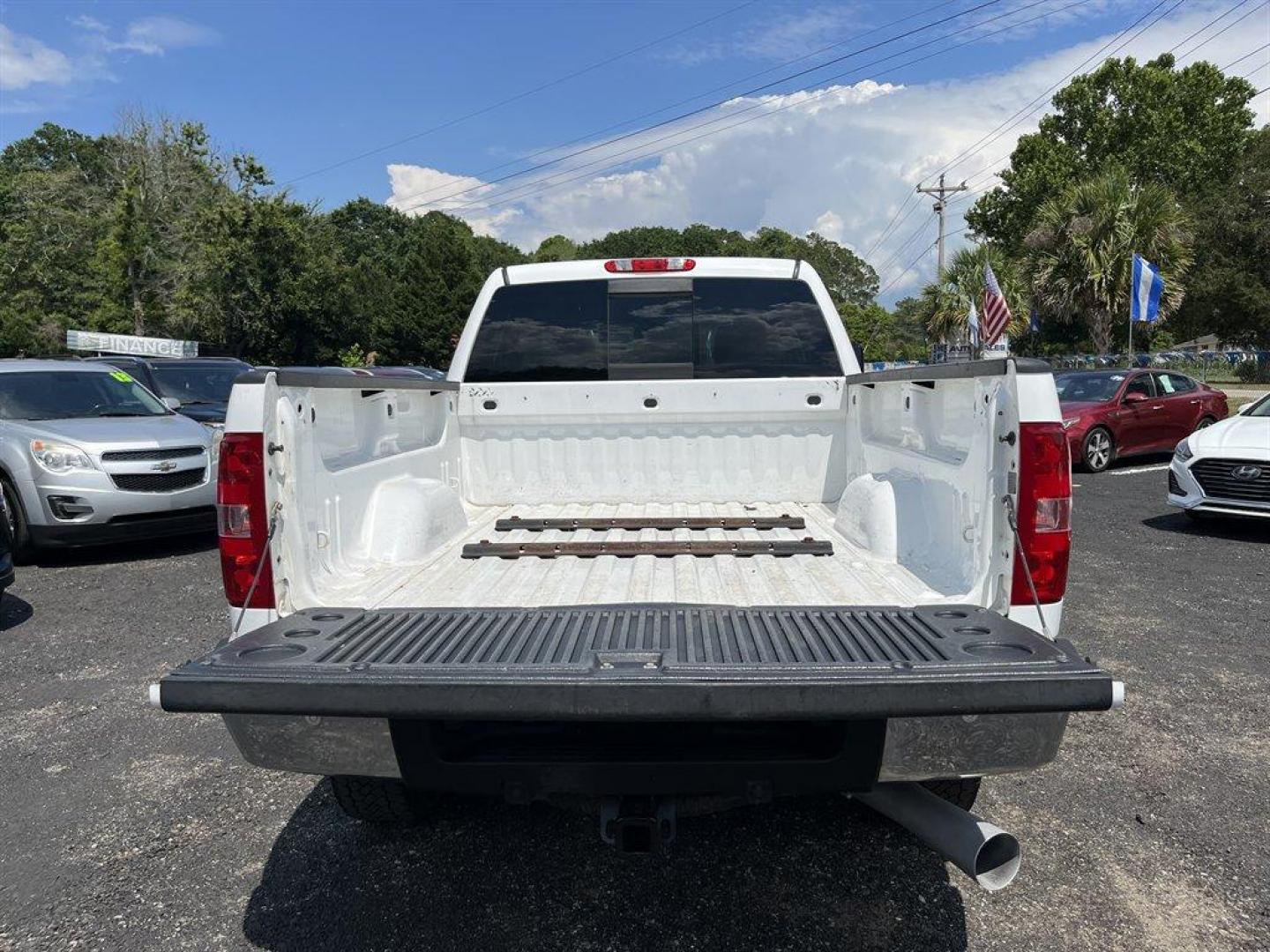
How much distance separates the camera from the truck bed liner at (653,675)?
1847 mm

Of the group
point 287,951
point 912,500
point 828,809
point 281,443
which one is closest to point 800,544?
point 912,500

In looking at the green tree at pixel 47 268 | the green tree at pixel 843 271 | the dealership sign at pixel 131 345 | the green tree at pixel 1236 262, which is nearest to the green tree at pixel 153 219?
the green tree at pixel 47 268

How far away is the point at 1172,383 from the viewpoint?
13875mm

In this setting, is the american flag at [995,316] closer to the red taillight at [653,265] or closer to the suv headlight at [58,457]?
the red taillight at [653,265]

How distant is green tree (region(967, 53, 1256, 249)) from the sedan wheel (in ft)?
118

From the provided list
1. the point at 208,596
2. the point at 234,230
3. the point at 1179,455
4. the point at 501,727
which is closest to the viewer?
the point at 501,727

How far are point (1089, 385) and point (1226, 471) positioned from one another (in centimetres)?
592

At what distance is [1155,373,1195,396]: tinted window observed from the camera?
13648 millimetres

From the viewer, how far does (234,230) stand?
1457 inches

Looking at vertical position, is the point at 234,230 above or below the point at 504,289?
above

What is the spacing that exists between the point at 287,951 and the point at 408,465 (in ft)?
5.86

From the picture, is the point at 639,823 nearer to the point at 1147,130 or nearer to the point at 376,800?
the point at 376,800

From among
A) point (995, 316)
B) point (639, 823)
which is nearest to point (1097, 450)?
point (995, 316)

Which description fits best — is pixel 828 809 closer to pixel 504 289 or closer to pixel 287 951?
pixel 287 951
